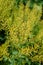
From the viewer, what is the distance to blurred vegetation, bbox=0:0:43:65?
2096mm

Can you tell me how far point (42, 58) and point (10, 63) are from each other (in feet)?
1.16

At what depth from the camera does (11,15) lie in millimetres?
2291

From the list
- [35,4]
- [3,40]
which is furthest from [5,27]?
[35,4]

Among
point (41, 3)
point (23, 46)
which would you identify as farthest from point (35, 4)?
point (23, 46)

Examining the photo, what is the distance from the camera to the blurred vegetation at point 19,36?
210cm

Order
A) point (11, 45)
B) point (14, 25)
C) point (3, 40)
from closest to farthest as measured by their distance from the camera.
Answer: point (14, 25)
point (11, 45)
point (3, 40)

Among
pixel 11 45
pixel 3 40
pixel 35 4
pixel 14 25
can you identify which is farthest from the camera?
pixel 35 4

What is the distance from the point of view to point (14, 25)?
2111 mm

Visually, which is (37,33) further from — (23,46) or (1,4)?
(1,4)

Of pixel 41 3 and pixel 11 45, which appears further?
pixel 41 3

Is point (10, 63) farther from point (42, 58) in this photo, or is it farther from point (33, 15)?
point (33, 15)

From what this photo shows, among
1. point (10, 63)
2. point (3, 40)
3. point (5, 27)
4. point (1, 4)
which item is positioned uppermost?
point (1, 4)

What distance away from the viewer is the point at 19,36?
213 centimetres

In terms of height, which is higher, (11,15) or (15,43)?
(11,15)
